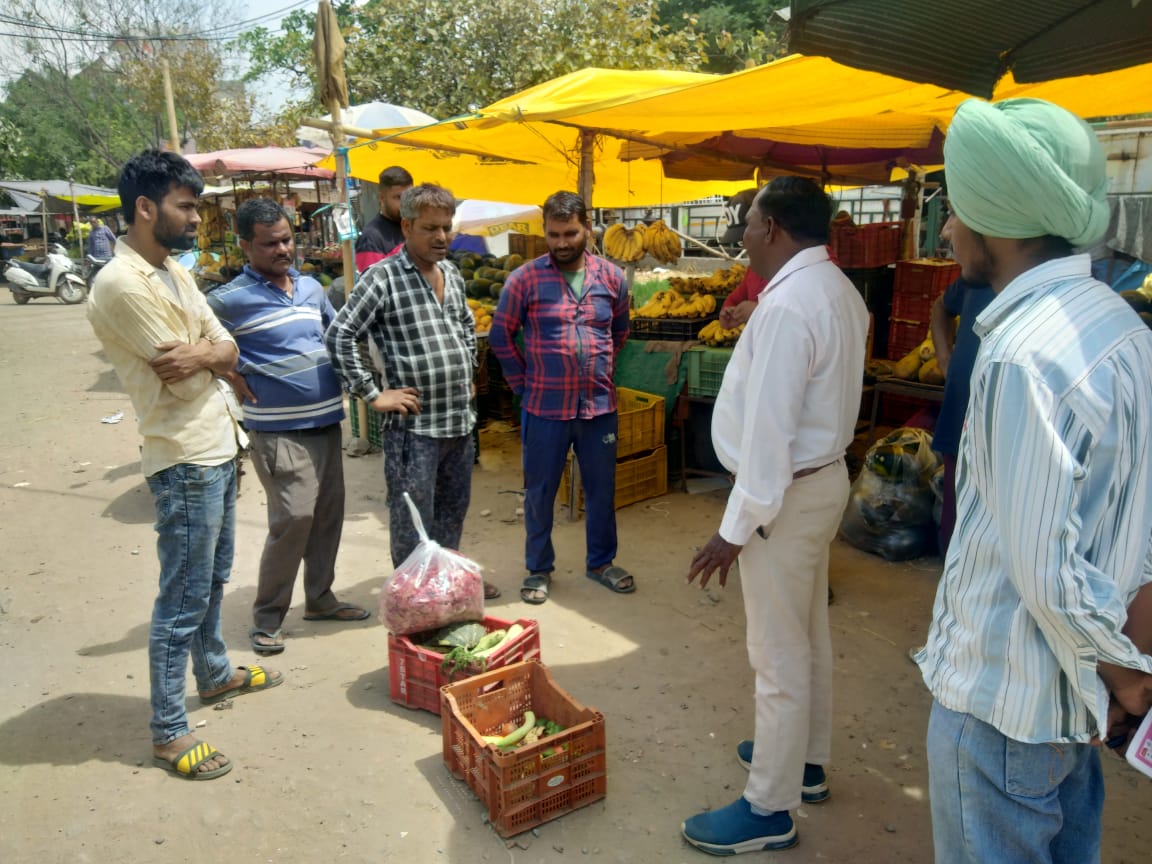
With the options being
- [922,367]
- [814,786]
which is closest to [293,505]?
[814,786]

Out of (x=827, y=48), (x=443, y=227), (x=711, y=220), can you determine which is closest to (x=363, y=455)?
(x=443, y=227)

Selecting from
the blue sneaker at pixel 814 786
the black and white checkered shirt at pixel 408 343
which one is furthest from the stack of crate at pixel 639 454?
the blue sneaker at pixel 814 786

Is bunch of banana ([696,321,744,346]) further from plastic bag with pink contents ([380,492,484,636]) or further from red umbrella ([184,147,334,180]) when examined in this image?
red umbrella ([184,147,334,180])

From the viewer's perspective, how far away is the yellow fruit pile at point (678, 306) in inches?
246

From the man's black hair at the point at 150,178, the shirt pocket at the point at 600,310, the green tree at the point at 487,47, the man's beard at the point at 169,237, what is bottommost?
the shirt pocket at the point at 600,310

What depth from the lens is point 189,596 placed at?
9.68ft

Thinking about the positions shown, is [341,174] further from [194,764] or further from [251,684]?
[194,764]

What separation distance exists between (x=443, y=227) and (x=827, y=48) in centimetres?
180

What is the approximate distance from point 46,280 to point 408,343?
2130cm

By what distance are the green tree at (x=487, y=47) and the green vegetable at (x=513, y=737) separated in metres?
13.1

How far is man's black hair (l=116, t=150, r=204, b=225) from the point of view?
8.90 ft

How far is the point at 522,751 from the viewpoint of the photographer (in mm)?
2570

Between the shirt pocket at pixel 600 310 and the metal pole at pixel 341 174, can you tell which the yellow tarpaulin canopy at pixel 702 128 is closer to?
the metal pole at pixel 341 174

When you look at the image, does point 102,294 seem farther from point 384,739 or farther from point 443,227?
point 384,739
